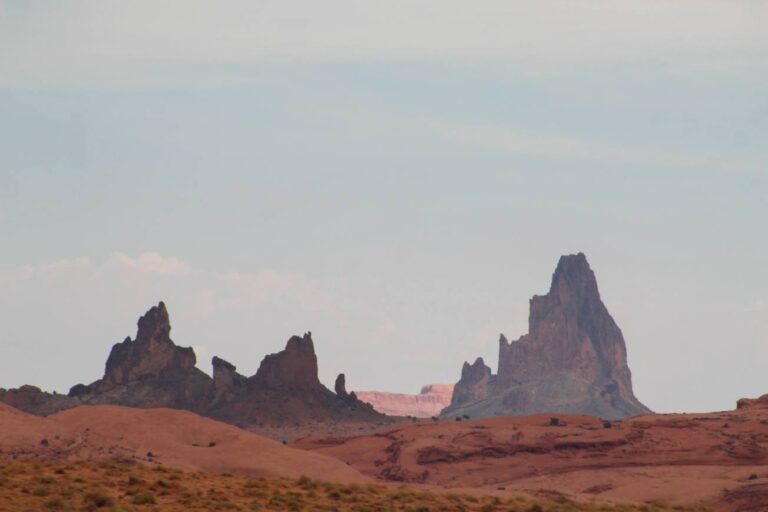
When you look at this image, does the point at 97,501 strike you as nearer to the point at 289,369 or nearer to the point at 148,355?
the point at 289,369

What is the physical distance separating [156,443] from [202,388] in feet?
246

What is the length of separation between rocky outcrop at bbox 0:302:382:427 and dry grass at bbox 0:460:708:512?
93.0 meters

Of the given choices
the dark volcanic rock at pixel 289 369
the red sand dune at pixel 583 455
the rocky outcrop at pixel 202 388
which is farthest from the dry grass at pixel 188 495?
the dark volcanic rock at pixel 289 369

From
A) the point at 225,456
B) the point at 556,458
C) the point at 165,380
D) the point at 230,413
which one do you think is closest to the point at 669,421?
the point at 556,458

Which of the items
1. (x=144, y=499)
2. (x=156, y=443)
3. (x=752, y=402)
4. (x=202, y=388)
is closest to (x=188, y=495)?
(x=144, y=499)

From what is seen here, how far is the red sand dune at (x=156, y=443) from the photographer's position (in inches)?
2825

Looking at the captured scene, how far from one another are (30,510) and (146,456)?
36.7m

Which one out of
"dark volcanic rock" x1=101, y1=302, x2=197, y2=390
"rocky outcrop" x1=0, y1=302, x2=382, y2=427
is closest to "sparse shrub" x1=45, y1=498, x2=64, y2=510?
"rocky outcrop" x1=0, y1=302, x2=382, y2=427

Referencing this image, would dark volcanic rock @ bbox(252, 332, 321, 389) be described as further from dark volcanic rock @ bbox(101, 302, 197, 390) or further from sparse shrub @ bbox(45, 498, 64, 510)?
sparse shrub @ bbox(45, 498, 64, 510)

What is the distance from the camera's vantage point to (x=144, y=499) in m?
42.2

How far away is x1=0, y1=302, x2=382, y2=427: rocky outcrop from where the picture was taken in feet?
→ 482

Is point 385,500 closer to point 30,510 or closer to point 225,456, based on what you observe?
point 30,510

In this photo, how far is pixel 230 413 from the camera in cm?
14750

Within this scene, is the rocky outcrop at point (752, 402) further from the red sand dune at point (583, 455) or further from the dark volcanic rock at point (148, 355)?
the dark volcanic rock at point (148, 355)
